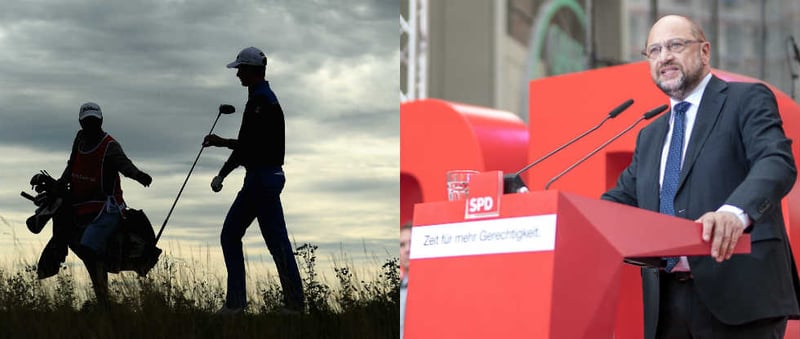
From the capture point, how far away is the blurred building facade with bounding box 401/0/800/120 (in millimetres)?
9359

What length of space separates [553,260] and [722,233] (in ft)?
1.18

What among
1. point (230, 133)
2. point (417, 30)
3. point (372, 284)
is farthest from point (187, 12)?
point (417, 30)

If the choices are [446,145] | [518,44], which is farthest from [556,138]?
[518,44]

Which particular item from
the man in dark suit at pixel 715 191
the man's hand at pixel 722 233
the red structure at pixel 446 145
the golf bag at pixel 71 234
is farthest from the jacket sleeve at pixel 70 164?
the red structure at pixel 446 145

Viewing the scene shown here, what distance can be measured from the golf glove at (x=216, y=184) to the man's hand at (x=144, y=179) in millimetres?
195

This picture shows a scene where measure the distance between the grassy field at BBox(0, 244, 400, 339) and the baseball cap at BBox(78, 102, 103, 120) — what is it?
0.44m

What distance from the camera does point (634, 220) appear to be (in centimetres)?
200

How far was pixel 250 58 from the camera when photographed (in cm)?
300

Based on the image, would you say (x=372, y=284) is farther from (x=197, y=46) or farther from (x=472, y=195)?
(x=472, y=195)

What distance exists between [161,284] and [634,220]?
4.90 ft

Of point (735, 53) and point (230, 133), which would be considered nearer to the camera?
point (230, 133)

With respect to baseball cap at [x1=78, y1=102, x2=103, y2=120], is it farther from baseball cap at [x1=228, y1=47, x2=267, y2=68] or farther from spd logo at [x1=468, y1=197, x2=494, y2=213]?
spd logo at [x1=468, y1=197, x2=494, y2=213]

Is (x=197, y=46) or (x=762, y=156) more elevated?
(x=197, y=46)

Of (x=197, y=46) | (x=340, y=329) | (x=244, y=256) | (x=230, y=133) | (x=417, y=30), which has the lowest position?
(x=340, y=329)
